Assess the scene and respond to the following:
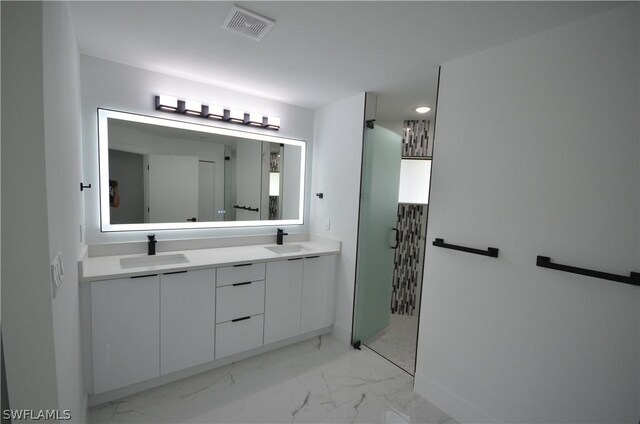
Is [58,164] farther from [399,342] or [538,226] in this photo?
[399,342]

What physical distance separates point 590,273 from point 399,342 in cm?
189

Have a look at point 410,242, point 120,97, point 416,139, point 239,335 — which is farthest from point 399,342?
point 120,97

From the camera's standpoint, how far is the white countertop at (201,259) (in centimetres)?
174

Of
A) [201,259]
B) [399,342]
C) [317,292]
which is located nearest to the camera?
[201,259]

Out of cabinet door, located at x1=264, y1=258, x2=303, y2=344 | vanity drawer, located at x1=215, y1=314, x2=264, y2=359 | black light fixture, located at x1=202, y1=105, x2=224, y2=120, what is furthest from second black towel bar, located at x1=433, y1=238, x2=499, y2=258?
black light fixture, located at x1=202, y1=105, x2=224, y2=120

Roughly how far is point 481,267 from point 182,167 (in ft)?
8.11

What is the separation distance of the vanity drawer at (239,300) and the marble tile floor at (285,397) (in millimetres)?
444

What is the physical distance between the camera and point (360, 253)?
8.73ft

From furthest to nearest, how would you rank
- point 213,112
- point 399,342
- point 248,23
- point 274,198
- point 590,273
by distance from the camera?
point 274,198 < point 399,342 < point 213,112 < point 248,23 < point 590,273

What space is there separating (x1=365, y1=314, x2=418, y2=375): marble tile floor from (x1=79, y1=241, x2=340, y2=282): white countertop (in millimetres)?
1003

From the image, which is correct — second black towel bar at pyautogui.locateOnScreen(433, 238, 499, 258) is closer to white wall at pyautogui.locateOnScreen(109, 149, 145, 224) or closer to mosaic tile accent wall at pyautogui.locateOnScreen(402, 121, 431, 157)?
mosaic tile accent wall at pyautogui.locateOnScreen(402, 121, 431, 157)

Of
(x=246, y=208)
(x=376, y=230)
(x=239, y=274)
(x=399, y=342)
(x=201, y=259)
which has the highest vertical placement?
(x=246, y=208)

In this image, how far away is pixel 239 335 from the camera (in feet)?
7.46

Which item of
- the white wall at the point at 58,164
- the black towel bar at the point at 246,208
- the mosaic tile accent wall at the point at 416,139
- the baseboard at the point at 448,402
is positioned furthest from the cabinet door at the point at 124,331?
the mosaic tile accent wall at the point at 416,139
